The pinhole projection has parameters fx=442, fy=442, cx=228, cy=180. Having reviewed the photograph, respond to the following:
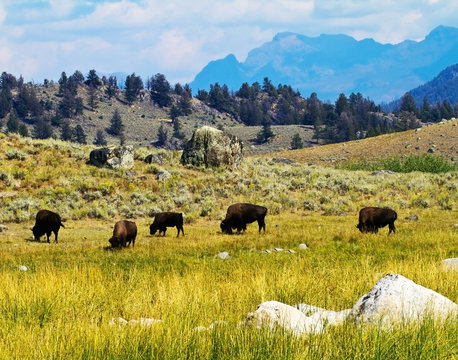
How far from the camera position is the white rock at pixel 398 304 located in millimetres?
4852

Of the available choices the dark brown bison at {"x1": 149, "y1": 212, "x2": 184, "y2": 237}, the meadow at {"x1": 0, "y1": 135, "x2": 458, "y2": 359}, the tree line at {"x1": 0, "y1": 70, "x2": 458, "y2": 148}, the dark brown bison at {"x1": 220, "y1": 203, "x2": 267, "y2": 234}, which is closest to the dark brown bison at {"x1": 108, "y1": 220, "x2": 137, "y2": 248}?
the meadow at {"x1": 0, "y1": 135, "x2": 458, "y2": 359}

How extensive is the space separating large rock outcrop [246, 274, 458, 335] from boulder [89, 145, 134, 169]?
27220 millimetres

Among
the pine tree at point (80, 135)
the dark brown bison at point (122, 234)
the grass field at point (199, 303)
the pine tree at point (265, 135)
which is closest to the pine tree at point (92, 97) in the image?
the pine tree at point (80, 135)

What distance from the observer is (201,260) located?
1237cm

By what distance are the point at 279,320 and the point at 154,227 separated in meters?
15.3

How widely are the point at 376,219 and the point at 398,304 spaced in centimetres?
1261

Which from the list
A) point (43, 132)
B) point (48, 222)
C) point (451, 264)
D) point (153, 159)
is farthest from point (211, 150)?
point (43, 132)

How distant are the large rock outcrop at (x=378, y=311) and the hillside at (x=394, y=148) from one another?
56.8 meters

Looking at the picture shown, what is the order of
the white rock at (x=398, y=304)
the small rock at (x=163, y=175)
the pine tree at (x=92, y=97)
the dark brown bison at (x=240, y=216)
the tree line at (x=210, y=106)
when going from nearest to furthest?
the white rock at (x=398, y=304) → the dark brown bison at (x=240, y=216) → the small rock at (x=163, y=175) → the tree line at (x=210, y=106) → the pine tree at (x=92, y=97)

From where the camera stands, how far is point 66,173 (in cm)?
2941

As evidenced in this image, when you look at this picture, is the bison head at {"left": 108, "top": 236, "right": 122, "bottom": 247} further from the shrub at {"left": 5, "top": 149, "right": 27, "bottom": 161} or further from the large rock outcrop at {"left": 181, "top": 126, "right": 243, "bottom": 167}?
the large rock outcrop at {"left": 181, "top": 126, "right": 243, "bottom": 167}

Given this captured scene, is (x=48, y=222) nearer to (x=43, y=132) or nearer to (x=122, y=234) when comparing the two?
(x=122, y=234)

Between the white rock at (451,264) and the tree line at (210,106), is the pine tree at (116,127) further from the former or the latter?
the white rock at (451,264)

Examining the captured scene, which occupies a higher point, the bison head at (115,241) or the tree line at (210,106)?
the tree line at (210,106)
